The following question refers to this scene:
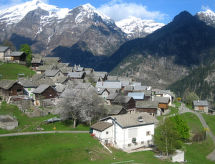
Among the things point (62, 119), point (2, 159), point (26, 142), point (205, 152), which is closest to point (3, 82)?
point (62, 119)

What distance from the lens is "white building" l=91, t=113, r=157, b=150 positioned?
5688 centimetres

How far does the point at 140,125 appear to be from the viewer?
59031 mm

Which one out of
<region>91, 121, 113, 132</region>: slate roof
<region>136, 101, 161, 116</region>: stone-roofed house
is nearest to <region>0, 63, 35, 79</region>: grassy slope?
<region>136, 101, 161, 116</region>: stone-roofed house

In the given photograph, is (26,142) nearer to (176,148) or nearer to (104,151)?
(104,151)

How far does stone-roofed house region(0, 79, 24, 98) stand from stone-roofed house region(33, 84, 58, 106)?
15.5ft

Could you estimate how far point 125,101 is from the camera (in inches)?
3361

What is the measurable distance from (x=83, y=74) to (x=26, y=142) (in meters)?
68.5

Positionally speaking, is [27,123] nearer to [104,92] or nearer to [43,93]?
[43,93]

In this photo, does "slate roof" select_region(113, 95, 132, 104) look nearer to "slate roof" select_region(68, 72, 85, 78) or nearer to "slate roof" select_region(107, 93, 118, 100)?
"slate roof" select_region(107, 93, 118, 100)

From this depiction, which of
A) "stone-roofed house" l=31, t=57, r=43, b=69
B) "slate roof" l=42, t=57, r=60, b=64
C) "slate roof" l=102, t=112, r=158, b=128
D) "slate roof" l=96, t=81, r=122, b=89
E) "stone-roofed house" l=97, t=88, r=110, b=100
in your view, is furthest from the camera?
"slate roof" l=42, t=57, r=60, b=64

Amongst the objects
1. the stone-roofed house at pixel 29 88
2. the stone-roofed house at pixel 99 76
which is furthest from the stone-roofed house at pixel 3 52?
the stone-roofed house at pixel 29 88

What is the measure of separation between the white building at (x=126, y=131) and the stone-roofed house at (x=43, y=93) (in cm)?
2767

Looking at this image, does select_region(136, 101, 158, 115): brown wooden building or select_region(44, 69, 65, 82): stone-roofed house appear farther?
select_region(44, 69, 65, 82): stone-roofed house

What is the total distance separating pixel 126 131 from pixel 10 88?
4086 centimetres
